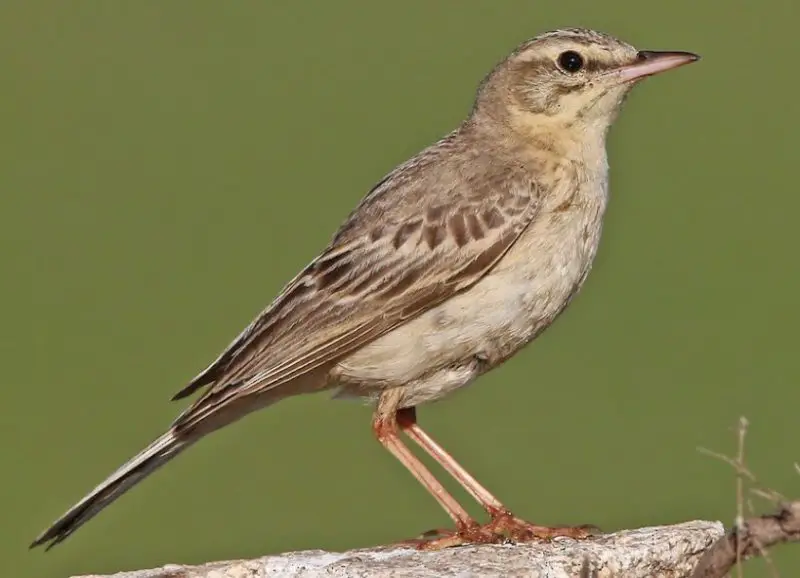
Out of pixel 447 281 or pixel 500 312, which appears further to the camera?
pixel 447 281

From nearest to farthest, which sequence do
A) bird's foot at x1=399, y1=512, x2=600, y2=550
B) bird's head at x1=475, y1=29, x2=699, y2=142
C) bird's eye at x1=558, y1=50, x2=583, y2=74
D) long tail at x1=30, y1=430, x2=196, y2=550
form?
bird's foot at x1=399, y1=512, x2=600, y2=550, long tail at x1=30, y1=430, x2=196, y2=550, bird's head at x1=475, y1=29, x2=699, y2=142, bird's eye at x1=558, y1=50, x2=583, y2=74

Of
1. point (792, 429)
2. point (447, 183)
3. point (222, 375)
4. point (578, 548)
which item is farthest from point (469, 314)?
point (792, 429)

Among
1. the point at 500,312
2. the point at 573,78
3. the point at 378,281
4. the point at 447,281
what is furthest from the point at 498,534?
the point at 573,78

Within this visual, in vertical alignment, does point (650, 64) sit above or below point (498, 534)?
above

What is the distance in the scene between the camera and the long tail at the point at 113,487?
717 centimetres

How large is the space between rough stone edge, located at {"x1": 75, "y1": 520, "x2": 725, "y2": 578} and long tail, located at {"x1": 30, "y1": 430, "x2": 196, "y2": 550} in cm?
132

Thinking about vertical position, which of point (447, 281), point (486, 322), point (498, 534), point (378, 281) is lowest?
point (498, 534)

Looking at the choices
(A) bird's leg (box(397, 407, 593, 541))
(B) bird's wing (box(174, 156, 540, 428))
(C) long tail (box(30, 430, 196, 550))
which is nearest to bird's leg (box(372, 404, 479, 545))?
(A) bird's leg (box(397, 407, 593, 541))

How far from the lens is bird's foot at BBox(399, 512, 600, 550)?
261 inches

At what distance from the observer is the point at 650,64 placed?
7.61 m

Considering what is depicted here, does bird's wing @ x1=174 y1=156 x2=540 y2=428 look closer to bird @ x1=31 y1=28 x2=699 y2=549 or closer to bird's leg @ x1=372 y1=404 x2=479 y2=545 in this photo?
bird @ x1=31 y1=28 x2=699 y2=549

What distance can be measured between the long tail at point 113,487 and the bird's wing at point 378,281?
15 centimetres

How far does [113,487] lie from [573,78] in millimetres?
3214

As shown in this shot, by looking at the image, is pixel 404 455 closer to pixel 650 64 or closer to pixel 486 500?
pixel 486 500
